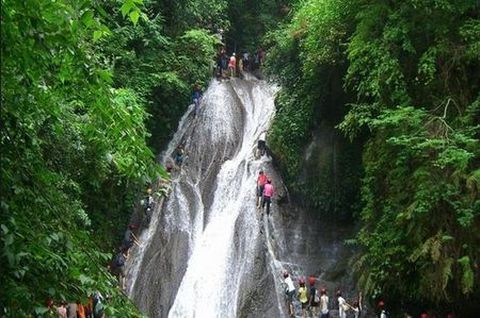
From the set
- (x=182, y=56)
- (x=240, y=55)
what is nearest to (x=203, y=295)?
(x=182, y=56)

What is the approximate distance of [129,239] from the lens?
18.7m

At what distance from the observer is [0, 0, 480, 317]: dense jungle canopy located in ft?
10.9

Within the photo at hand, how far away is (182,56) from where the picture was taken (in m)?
24.2

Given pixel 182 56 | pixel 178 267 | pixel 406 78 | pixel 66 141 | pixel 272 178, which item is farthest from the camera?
pixel 182 56

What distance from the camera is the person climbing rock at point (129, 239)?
731 inches

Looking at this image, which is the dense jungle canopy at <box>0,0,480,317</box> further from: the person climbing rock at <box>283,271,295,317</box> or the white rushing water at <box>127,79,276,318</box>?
the person climbing rock at <box>283,271,295,317</box>

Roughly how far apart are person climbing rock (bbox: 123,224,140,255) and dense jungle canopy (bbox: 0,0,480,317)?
12.0 inches

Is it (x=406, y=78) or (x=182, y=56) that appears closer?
(x=406, y=78)

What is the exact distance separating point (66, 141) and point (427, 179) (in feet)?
24.0

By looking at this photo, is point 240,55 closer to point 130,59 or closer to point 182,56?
point 182,56

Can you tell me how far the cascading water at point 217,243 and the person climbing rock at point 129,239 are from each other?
0.89 feet

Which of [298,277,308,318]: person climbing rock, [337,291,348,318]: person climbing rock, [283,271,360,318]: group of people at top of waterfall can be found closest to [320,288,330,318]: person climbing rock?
[283,271,360,318]: group of people at top of waterfall

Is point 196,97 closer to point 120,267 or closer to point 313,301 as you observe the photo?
point 120,267

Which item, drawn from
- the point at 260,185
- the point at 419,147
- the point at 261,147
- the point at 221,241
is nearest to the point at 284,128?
the point at 261,147
